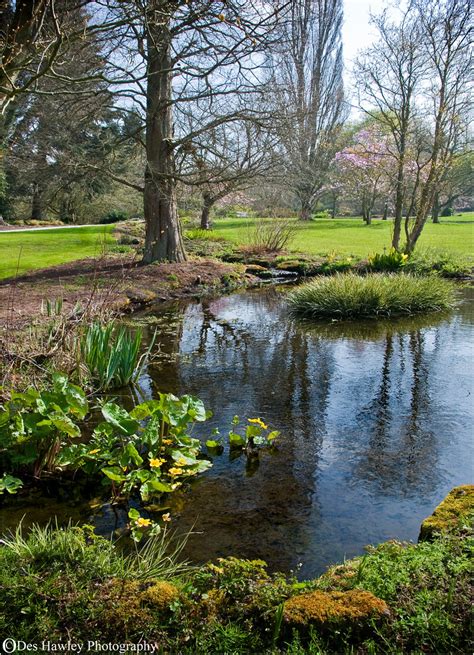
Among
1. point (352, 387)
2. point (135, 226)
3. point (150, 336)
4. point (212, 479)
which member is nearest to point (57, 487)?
point (212, 479)

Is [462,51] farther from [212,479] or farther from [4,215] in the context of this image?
[4,215]

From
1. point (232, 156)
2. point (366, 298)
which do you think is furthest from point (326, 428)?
point (232, 156)

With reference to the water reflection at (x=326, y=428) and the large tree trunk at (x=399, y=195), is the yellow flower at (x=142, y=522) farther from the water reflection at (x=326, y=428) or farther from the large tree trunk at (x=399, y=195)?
the large tree trunk at (x=399, y=195)

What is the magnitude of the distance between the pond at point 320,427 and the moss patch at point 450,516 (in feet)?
1.18

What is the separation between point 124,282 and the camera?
12.8 m

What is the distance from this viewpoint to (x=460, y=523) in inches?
140

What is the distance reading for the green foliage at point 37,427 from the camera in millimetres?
4645

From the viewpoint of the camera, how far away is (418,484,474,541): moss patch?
3.58 m

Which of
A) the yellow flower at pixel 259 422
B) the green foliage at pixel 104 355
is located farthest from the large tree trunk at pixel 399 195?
the yellow flower at pixel 259 422

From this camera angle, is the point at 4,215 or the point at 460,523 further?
the point at 4,215

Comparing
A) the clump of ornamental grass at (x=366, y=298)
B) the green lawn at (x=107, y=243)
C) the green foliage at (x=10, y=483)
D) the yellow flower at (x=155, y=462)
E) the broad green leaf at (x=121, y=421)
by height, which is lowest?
the green foliage at (x=10, y=483)

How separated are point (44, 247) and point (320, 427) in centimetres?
1687

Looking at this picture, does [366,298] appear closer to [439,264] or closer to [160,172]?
[439,264]

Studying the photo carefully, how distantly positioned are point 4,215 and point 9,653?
105 feet
